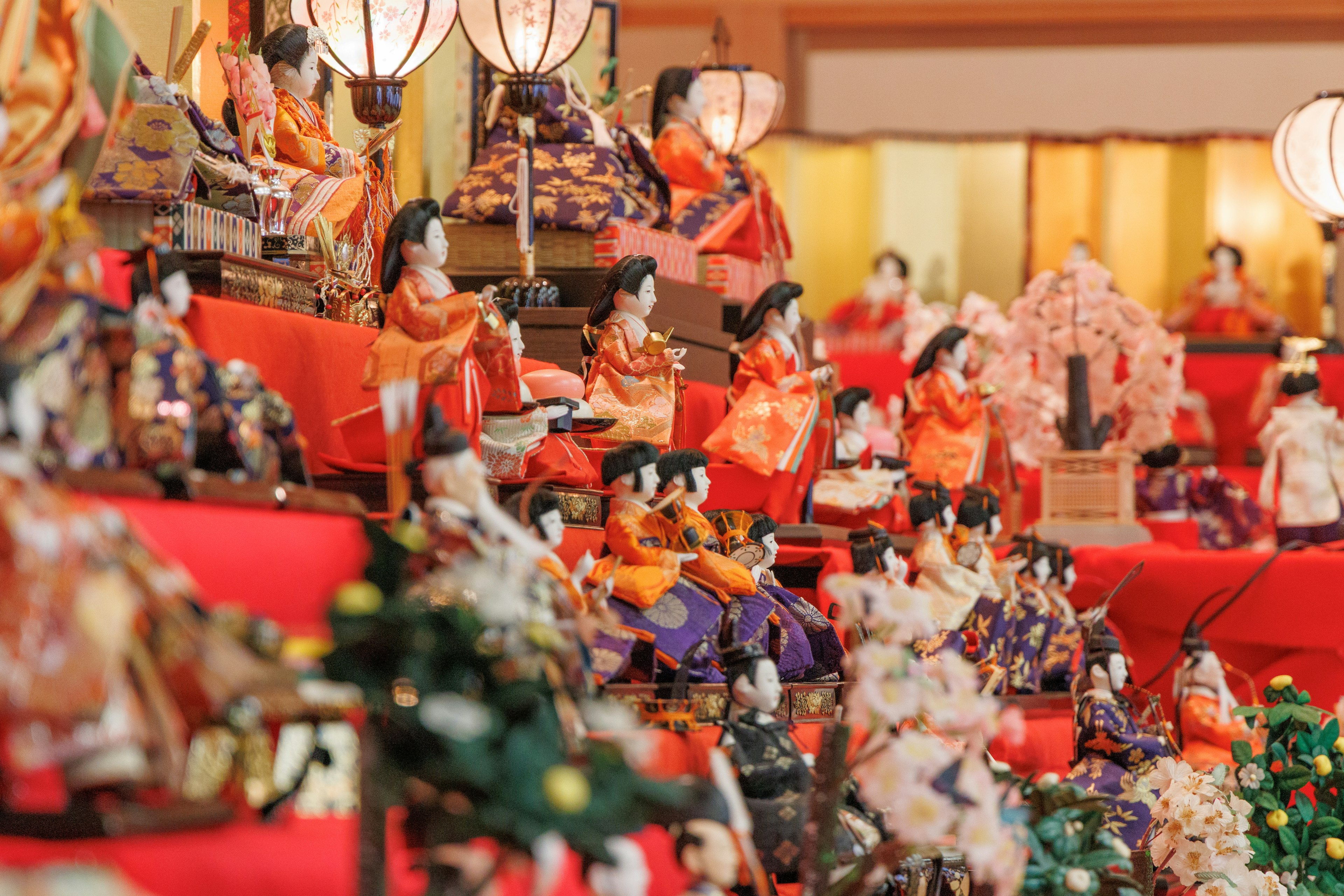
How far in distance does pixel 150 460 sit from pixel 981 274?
9.26 meters

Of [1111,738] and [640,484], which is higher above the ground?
[640,484]

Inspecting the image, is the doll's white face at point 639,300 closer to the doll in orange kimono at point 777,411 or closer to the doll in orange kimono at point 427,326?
the doll in orange kimono at point 777,411

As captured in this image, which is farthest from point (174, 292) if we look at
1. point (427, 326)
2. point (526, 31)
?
point (526, 31)

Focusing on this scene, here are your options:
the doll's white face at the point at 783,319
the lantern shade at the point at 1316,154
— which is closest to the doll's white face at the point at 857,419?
the doll's white face at the point at 783,319

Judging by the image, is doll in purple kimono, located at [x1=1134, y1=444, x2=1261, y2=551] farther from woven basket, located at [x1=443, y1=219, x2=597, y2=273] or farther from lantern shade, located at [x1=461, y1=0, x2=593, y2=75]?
lantern shade, located at [x1=461, y1=0, x2=593, y2=75]

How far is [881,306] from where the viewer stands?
1064 cm

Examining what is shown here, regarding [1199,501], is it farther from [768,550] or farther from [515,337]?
[515,337]

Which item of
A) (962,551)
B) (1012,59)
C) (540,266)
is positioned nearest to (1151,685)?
(962,551)

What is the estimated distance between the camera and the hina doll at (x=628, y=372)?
5.19 meters

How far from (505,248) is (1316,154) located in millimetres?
3190

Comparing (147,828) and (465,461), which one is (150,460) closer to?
(465,461)

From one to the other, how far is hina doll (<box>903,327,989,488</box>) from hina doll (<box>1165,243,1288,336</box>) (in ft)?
13.1

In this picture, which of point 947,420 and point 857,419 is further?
point 947,420

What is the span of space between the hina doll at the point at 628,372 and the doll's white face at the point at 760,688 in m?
1.65
